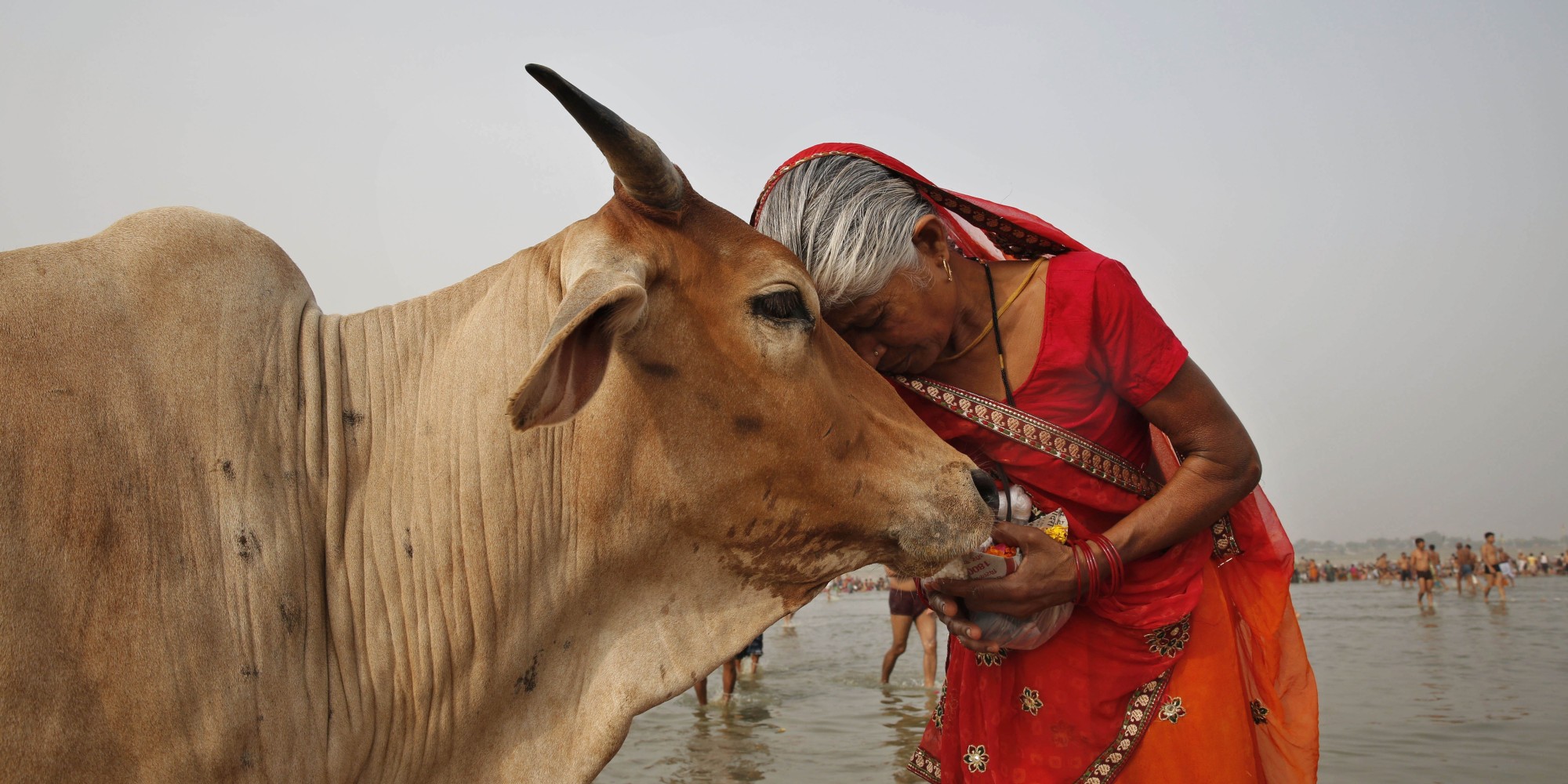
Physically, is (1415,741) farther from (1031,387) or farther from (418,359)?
(418,359)

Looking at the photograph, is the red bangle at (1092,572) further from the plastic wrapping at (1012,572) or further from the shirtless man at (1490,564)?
the shirtless man at (1490,564)

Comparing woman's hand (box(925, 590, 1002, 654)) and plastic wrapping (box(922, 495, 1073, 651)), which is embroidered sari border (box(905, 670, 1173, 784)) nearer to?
plastic wrapping (box(922, 495, 1073, 651))

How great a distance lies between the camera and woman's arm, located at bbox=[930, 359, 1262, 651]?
248 cm

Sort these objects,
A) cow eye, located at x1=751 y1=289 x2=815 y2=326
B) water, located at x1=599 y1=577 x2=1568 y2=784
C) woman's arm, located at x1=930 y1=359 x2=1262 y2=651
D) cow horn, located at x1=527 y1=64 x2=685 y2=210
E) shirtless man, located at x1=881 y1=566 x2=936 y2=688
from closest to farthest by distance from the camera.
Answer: cow horn, located at x1=527 y1=64 x2=685 y2=210, cow eye, located at x1=751 y1=289 x2=815 y2=326, woman's arm, located at x1=930 y1=359 x2=1262 y2=651, water, located at x1=599 y1=577 x2=1568 y2=784, shirtless man, located at x1=881 y1=566 x2=936 y2=688

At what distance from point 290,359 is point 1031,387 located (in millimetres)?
1790

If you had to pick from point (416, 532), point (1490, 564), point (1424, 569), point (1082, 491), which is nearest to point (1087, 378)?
point (1082, 491)

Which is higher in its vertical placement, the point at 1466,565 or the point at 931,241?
the point at 931,241

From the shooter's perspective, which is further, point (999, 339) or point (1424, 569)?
point (1424, 569)

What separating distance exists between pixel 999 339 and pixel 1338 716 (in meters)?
8.54

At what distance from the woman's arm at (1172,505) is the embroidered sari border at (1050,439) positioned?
4.6 inches

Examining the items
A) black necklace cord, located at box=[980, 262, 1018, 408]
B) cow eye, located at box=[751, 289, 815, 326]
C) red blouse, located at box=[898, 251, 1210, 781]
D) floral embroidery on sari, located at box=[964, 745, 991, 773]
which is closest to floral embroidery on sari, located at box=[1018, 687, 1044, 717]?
red blouse, located at box=[898, 251, 1210, 781]

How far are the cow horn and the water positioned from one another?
590cm

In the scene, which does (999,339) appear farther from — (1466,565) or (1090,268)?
(1466,565)

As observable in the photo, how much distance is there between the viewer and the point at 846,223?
2660 mm
